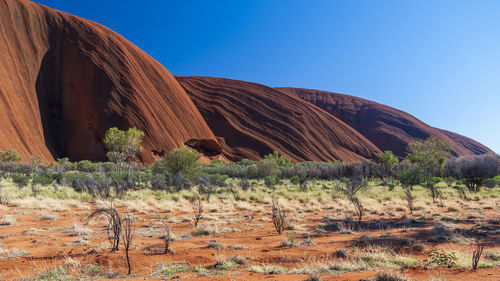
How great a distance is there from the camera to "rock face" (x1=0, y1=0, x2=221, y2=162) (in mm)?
38469

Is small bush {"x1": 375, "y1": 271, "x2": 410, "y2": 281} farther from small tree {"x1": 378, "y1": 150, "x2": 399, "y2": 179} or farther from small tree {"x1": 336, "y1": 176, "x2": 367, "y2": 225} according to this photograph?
small tree {"x1": 378, "y1": 150, "x2": 399, "y2": 179}

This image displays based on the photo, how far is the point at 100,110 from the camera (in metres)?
42.2

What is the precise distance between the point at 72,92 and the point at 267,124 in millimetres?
40153

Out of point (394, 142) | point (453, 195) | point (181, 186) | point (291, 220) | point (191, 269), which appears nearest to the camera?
point (191, 269)

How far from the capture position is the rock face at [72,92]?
1515 inches

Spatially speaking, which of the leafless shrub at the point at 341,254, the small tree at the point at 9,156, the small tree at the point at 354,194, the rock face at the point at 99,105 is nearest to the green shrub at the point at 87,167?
the small tree at the point at 9,156

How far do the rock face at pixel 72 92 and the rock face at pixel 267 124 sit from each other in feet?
33.4

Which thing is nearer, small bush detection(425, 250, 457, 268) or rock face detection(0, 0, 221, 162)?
small bush detection(425, 250, 457, 268)

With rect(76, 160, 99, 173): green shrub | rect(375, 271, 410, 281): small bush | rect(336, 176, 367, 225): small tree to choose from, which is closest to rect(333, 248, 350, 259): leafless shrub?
rect(375, 271, 410, 281): small bush

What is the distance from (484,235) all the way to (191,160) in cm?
1637

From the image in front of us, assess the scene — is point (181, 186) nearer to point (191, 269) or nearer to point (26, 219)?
point (26, 219)

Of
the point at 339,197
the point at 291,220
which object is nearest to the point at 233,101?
the point at 339,197

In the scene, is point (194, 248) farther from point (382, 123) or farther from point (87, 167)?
point (382, 123)

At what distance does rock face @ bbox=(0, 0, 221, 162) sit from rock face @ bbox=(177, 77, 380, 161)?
10193mm
